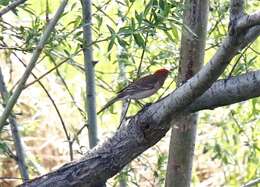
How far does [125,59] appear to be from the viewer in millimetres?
2529

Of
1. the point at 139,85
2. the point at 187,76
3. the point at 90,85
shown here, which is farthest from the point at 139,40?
the point at 139,85

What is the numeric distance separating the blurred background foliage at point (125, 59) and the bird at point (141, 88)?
54mm

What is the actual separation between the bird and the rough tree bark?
30 cm

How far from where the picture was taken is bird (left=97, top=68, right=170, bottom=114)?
2451 millimetres

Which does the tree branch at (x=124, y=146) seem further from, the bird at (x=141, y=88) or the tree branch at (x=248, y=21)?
the bird at (x=141, y=88)

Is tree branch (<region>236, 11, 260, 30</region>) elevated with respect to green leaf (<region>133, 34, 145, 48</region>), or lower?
lower

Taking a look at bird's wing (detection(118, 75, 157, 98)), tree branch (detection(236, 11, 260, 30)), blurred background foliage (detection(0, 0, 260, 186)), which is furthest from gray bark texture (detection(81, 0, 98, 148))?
tree branch (detection(236, 11, 260, 30))

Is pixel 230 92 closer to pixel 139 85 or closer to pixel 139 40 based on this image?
pixel 139 40

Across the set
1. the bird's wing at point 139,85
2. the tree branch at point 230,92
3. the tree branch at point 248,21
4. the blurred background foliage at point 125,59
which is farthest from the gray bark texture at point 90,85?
the tree branch at point 248,21

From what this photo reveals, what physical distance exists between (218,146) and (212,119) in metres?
0.35

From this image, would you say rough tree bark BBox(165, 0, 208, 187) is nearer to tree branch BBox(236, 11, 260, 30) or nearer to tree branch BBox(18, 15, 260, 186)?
tree branch BBox(18, 15, 260, 186)

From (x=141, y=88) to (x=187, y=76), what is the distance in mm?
391

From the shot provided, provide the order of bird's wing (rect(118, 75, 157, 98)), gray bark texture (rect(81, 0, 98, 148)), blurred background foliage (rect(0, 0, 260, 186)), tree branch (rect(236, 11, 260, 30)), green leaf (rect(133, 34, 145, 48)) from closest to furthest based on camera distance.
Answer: tree branch (rect(236, 11, 260, 30)) → green leaf (rect(133, 34, 145, 48)) → blurred background foliage (rect(0, 0, 260, 186)) → gray bark texture (rect(81, 0, 98, 148)) → bird's wing (rect(118, 75, 157, 98))

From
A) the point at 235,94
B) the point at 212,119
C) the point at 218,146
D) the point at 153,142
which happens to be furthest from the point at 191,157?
the point at 212,119
